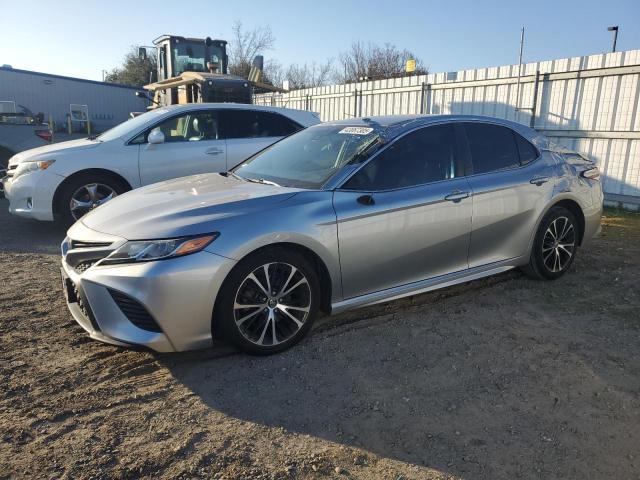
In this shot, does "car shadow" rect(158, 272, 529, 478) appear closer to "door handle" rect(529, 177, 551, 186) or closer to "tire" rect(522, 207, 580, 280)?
"tire" rect(522, 207, 580, 280)

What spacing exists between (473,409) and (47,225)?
6.73m

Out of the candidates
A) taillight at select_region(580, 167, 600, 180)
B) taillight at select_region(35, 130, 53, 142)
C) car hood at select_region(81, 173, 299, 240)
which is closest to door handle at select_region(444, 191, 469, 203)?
car hood at select_region(81, 173, 299, 240)

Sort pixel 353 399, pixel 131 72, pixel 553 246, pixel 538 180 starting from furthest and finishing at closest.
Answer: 1. pixel 131 72
2. pixel 553 246
3. pixel 538 180
4. pixel 353 399

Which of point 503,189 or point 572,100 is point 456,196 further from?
point 572,100

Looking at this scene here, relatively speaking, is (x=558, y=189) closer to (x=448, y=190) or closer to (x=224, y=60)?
(x=448, y=190)

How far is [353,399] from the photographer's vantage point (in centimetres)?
298

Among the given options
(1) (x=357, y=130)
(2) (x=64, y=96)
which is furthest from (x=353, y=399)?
(2) (x=64, y=96)

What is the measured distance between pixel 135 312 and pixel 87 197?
4.20 metres

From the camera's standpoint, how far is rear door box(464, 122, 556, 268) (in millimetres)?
4316

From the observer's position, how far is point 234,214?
3.31 meters

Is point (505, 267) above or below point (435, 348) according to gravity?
above

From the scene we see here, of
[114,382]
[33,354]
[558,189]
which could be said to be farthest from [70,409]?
[558,189]

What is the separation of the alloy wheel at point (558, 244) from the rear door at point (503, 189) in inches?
11.6

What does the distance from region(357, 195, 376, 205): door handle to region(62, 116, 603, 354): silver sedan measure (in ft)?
0.08
